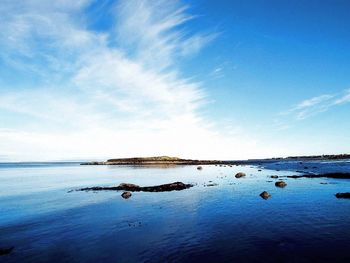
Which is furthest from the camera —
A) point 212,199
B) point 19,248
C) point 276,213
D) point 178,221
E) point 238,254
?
point 212,199

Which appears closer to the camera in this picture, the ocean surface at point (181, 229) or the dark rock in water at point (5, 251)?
the ocean surface at point (181, 229)

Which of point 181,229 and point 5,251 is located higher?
point 181,229

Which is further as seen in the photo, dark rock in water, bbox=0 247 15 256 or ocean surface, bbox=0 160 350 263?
dark rock in water, bbox=0 247 15 256

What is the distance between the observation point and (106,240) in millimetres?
21328

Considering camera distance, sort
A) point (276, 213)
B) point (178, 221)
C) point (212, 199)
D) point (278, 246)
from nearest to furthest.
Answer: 1. point (278, 246)
2. point (178, 221)
3. point (276, 213)
4. point (212, 199)

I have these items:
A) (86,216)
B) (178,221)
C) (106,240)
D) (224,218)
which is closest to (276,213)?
(224,218)

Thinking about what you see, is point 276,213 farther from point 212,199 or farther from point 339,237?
point 212,199

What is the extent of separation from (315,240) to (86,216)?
897 inches

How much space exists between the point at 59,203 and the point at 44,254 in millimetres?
21510

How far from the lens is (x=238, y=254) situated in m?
17.7

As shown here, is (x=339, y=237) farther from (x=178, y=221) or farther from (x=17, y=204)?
(x=17, y=204)

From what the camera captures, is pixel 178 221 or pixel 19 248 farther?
pixel 178 221

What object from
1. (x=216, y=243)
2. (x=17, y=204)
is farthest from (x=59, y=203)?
(x=216, y=243)

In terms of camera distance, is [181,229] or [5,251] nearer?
[5,251]
